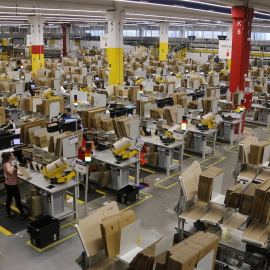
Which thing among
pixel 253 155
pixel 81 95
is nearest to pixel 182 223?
pixel 253 155

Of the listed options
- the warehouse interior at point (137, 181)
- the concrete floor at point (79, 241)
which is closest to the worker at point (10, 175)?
the warehouse interior at point (137, 181)

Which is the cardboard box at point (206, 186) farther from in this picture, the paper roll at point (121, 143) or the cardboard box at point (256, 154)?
the paper roll at point (121, 143)

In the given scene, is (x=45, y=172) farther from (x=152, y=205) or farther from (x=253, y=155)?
(x=253, y=155)

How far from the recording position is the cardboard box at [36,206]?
25.3ft

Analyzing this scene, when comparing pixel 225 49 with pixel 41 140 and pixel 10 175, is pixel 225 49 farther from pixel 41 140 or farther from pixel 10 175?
pixel 10 175

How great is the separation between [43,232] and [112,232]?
246 centimetres

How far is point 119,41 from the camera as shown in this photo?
19016 millimetres

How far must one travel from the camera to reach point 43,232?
22.7 ft

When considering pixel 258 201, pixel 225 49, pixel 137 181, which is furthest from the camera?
pixel 225 49

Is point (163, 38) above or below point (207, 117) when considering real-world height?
above

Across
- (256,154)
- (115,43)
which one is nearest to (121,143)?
(256,154)

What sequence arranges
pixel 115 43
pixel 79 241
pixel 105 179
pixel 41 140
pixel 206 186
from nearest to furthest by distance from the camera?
pixel 206 186
pixel 79 241
pixel 41 140
pixel 105 179
pixel 115 43

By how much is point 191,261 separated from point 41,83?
16365mm

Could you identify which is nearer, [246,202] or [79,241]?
[246,202]
